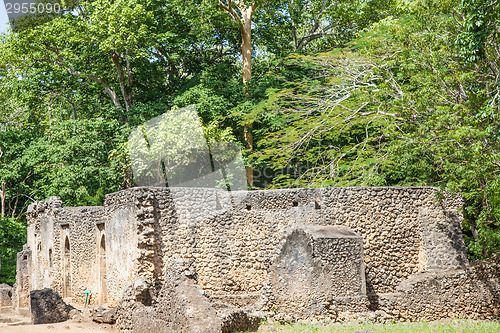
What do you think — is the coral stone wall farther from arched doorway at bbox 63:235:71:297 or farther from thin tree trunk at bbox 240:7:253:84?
thin tree trunk at bbox 240:7:253:84

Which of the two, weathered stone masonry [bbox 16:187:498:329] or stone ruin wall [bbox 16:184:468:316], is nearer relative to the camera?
weathered stone masonry [bbox 16:187:498:329]

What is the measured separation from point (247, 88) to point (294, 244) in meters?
10.2

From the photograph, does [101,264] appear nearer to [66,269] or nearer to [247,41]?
[66,269]

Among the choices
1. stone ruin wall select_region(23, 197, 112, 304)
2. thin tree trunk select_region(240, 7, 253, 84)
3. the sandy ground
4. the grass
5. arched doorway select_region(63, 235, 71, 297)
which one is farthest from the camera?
thin tree trunk select_region(240, 7, 253, 84)

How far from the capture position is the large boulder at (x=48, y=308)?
1445 centimetres

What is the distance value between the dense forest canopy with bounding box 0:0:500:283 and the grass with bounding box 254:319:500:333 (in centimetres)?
204

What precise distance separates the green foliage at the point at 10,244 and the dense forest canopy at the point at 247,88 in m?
0.06

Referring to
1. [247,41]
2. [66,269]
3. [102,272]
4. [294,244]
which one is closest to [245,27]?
[247,41]

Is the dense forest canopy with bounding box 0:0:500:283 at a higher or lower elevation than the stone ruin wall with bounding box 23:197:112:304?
higher

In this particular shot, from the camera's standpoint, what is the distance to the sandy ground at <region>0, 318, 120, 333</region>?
12617mm

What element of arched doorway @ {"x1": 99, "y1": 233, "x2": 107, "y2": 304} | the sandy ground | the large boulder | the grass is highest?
arched doorway @ {"x1": 99, "y1": 233, "x2": 107, "y2": 304}

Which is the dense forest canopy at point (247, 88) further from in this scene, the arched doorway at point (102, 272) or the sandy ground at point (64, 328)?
the sandy ground at point (64, 328)

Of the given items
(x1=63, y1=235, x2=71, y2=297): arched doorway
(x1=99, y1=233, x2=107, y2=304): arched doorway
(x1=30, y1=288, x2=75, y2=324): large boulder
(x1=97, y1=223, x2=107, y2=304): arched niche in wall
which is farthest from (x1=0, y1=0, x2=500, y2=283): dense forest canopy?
(x1=30, y1=288, x2=75, y2=324): large boulder

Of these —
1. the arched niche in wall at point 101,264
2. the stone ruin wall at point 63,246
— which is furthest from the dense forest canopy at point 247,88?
the arched niche in wall at point 101,264
